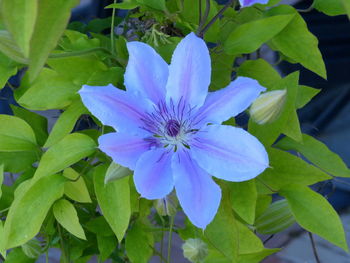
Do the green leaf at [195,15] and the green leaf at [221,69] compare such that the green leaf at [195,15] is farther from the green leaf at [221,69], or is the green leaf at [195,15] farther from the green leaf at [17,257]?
the green leaf at [17,257]

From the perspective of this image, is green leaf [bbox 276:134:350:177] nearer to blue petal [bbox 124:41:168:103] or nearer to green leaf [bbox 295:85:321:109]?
green leaf [bbox 295:85:321:109]

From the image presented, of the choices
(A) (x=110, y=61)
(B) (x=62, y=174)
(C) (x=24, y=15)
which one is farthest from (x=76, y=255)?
(C) (x=24, y=15)

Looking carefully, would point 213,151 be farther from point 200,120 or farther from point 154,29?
point 154,29

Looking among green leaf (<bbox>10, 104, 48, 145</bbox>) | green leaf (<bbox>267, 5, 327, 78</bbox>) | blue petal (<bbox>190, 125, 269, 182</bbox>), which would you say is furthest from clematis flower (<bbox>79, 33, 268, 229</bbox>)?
green leaf (<bbox>10, 104, 48, 145</bbox>)

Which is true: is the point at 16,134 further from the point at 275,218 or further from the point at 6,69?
the point at 275,218

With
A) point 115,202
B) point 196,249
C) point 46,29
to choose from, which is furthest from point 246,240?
point 46,29

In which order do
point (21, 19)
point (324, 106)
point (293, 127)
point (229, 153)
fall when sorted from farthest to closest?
1. point (324, 106)
2. point (293, 127)
3. point (229, 153)
4. point (21, 19)

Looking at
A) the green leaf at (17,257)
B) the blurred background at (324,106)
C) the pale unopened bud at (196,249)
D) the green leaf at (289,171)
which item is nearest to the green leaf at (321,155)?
the green leaf at (289,171)
